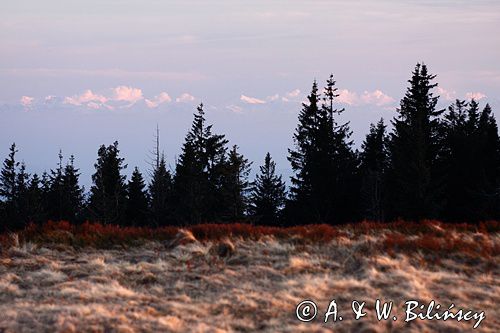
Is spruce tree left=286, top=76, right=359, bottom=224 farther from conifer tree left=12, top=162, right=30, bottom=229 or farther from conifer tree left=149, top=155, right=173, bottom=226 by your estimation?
conifer tree left=12, top=162, right=30, bottom=229

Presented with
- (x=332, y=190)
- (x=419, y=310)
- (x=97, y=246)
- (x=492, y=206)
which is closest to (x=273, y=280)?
(x=419, y=310)

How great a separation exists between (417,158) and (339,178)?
415 inches

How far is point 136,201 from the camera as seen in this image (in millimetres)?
67875

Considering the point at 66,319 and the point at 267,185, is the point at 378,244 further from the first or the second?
the point at 267,185

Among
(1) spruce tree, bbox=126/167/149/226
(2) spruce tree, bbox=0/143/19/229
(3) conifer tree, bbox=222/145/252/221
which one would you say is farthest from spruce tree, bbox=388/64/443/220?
(2) spruce tree, bbox=0/143/19/229

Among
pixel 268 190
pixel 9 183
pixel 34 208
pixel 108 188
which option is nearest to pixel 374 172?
pixel 268 190

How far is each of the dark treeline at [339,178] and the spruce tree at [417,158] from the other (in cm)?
8

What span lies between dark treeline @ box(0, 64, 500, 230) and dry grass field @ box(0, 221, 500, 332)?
26.4 m

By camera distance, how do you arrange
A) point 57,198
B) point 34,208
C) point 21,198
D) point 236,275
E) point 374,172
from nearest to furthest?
point 236,275, point 374,172, point 34,208, point 21,198, point 57,198

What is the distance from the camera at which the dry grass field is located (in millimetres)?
7961

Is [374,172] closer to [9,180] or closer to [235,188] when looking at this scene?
[235,188]

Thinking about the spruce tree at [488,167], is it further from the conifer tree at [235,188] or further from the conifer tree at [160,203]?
the conifer tree at [160,203]

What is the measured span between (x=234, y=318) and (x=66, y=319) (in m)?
2.48

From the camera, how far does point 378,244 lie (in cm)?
1288
